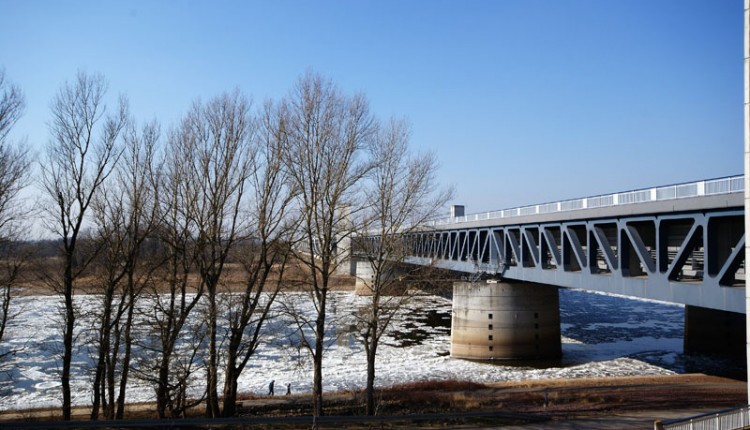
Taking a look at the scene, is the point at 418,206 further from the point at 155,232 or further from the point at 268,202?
the point at 155,232

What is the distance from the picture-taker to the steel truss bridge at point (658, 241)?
16.3m

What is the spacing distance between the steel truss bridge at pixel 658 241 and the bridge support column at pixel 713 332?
35.8 ft

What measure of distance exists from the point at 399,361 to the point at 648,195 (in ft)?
62.2

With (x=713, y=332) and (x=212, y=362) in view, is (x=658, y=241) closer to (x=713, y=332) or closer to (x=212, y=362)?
(x=212, y=362)

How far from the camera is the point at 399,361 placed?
34.2m

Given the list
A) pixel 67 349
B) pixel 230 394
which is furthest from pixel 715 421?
pixel 67 349

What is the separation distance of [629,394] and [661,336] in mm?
24026

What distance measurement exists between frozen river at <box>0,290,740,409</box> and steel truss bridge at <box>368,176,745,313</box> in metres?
6.15

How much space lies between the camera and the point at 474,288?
37.5 meters

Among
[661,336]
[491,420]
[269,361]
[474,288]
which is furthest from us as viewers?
[661,336]

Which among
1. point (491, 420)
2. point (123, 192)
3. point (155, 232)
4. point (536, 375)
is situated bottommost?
point (536, 375)

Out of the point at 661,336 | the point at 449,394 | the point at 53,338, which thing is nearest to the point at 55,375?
the point at 53,338

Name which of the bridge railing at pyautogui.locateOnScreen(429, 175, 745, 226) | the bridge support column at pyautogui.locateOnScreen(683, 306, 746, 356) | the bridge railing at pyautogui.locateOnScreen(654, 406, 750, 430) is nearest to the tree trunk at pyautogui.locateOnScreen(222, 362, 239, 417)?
the bridge railing at pyautogui.locateOnScreen(654, 406, 750, 430)

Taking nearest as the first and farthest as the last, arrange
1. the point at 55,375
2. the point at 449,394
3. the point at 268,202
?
the point at 268,202, the point at 449,394, the point at 55,375
